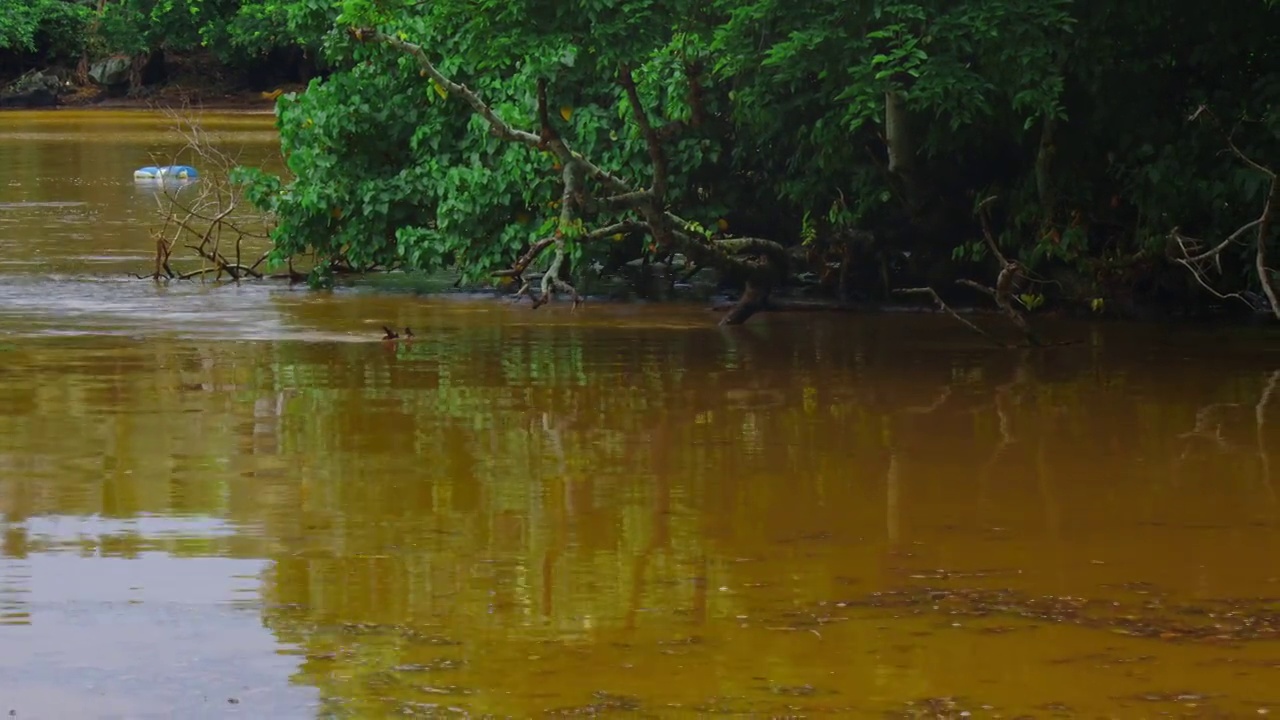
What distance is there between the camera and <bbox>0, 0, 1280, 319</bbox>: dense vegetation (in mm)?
12352

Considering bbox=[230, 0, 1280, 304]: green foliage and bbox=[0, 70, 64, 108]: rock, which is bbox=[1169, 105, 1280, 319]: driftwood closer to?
bbox=[230, 0, 1280, 304]: green foliage

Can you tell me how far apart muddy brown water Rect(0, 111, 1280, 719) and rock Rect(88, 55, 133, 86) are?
4933 centimetres

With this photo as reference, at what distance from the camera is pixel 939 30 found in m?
11.9

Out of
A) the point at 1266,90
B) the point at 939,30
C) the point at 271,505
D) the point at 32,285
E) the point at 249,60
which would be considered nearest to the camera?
the point at 271,505

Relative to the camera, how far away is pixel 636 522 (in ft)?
26.9

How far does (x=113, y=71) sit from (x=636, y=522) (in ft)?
186

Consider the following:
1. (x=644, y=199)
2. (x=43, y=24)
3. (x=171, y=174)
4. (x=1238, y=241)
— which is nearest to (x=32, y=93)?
(x=43, y=24)

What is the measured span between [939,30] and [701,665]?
6.58 m

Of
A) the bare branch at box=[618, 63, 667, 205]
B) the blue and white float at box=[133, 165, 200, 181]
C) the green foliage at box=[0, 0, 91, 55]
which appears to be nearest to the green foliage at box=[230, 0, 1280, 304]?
the bare branch at box=[618, 63, 667, 205]

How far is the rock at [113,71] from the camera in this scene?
6169 cm

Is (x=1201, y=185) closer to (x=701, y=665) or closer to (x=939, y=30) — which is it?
(x=939, y=30)

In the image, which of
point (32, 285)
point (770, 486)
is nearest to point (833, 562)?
point (770, 486)

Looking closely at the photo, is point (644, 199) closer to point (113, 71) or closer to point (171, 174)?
point (171, 174)

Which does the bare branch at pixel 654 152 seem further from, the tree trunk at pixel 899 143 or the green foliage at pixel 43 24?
the green foliage at pixel 43 24
